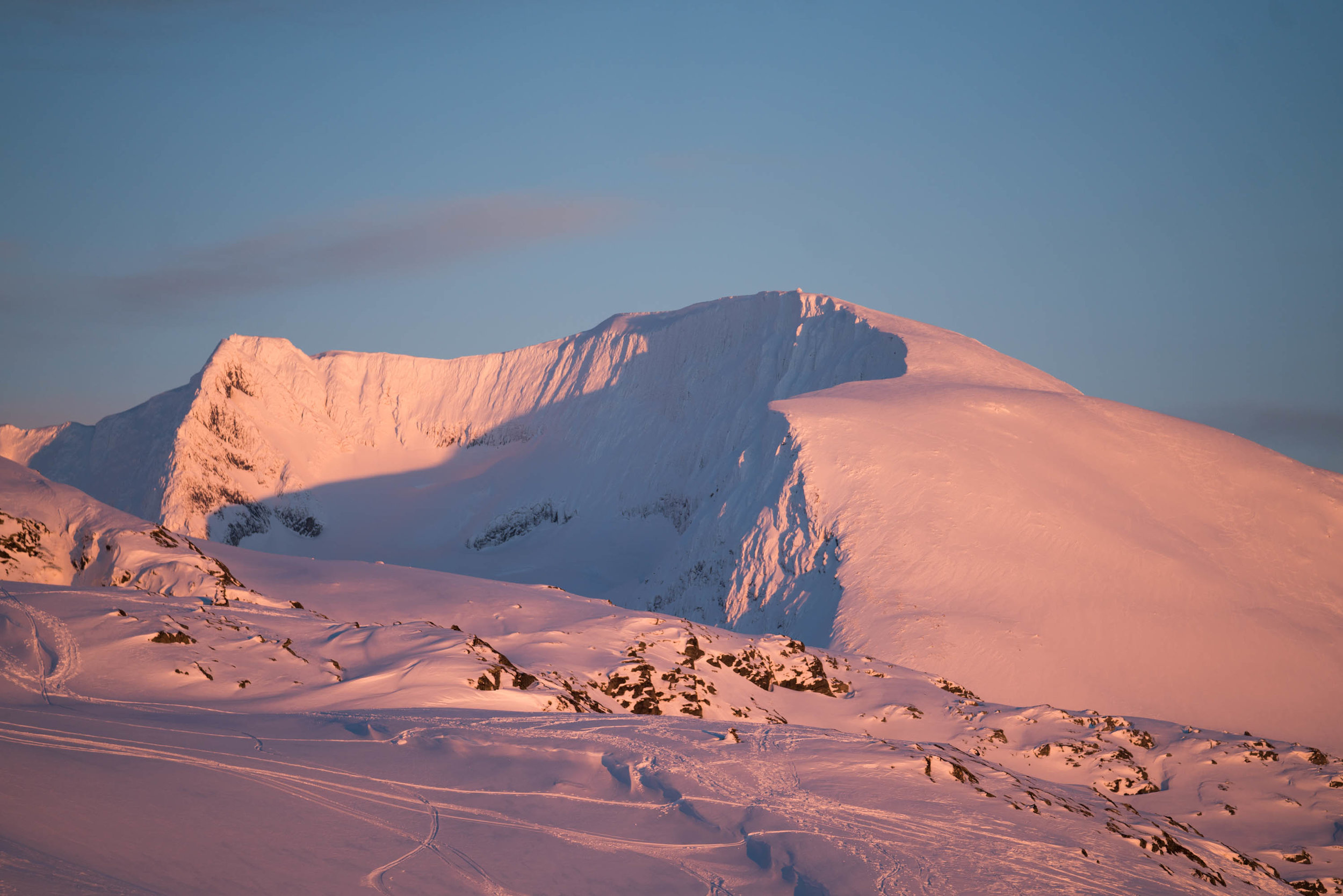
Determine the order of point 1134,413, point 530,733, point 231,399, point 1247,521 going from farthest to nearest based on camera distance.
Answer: point 231,399 < point 1134,413 < point 1247,521 < point 530,733

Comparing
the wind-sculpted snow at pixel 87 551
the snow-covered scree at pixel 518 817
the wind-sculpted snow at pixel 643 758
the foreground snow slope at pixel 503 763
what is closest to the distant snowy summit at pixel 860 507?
the wind-sculpted snow at pixel 643 758

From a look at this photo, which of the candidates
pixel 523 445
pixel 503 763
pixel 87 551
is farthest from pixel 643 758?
pixel 523 445

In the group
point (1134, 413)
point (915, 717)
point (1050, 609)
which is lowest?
point (915, 717)

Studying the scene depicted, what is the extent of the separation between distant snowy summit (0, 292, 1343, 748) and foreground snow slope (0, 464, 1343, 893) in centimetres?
986

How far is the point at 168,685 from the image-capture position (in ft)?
39.5

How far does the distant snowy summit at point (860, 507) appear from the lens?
32000 mm

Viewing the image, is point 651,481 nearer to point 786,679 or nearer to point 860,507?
point 860,507

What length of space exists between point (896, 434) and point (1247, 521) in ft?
52.2

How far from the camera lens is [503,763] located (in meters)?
10.1

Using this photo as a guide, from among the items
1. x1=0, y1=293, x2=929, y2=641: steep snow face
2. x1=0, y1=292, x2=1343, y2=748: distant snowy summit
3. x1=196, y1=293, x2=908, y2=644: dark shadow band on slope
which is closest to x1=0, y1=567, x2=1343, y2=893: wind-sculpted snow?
x1=0, y1=292, x2=1343, y2=748: distant snowy summit

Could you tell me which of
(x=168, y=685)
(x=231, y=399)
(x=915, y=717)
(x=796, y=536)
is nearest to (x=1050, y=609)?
(x=796, y=536)

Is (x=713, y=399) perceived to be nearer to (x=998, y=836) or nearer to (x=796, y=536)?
(x=796, y=536)

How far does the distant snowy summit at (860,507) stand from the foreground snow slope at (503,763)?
9.86 m

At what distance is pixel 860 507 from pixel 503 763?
30.6 m
